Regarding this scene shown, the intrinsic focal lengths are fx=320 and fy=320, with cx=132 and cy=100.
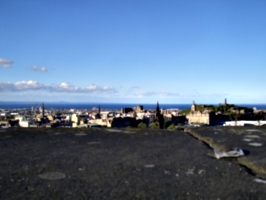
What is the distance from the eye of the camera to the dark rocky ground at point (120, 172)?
255 cm

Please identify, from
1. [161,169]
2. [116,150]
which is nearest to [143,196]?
[161,169]

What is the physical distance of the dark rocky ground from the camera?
2.55 m

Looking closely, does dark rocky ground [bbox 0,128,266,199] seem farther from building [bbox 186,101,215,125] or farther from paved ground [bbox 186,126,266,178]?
building [bbox 186,101,215,125]

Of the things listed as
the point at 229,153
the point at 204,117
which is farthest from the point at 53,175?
the point at 204,117

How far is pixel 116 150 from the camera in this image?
4.45m

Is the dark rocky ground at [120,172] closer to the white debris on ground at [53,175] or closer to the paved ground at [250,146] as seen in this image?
the white debris on ground at [53,175]

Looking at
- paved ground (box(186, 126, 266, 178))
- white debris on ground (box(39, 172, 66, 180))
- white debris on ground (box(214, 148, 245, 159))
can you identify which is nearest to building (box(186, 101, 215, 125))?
paved ground (box(186, 126, 266, 178))

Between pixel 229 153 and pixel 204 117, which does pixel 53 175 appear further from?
pixel 204 117

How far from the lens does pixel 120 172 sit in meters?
3.19

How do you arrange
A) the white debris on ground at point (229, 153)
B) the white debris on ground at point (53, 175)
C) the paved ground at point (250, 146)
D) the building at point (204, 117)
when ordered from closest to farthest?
the white debris on ground at point (53, 175), the paved ground at point (250, 146), the white debris on ground at point (229, 153), the building at point (204, 117)

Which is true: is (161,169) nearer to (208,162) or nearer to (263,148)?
(208,162)

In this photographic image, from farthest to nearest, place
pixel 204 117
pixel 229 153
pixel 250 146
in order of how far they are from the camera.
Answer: pixel 204 117 → pixel 250 146 → pixel 229 153

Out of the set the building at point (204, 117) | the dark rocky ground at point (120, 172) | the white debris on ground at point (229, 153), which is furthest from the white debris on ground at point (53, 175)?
the building at point (204, 117)

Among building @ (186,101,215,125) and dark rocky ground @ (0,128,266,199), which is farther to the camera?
building @ (186,101,215,125)
